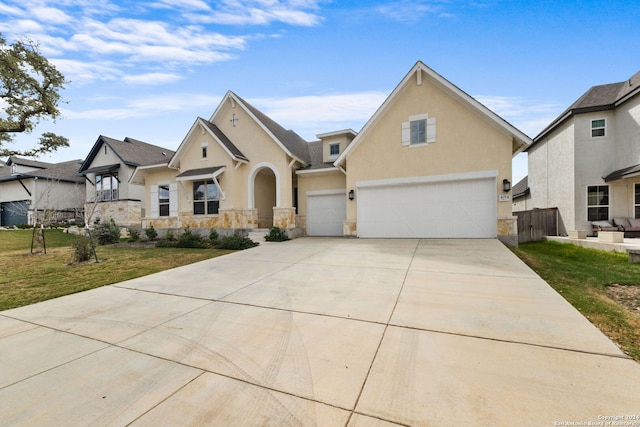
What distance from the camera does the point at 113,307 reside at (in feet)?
15.0

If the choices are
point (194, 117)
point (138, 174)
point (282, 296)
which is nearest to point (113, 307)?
point (282, 296)

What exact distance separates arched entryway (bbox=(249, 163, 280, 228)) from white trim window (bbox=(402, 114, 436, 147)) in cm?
707

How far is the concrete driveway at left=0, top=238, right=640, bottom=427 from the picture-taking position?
6.75ft

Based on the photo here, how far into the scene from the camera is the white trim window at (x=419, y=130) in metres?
11.7

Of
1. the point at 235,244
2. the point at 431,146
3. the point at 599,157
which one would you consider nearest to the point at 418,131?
the point at 431,146

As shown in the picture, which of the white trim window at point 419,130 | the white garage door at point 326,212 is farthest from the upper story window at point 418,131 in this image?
the white garage door at point 326,212

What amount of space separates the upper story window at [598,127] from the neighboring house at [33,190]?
3576cm

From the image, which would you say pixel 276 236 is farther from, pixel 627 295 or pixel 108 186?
pixel 108 186

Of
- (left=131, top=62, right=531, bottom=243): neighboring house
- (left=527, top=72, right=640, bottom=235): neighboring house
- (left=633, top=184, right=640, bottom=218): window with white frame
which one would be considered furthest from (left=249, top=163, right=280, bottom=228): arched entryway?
(left=633, top=184, right=640, bottom=218): window with white frame

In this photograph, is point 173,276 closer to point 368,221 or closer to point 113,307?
point 113,307

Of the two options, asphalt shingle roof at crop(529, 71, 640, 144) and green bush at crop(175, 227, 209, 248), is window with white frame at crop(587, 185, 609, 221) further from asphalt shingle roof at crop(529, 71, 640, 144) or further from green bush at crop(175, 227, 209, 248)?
green bush at crop(175, 227, 209, 248)

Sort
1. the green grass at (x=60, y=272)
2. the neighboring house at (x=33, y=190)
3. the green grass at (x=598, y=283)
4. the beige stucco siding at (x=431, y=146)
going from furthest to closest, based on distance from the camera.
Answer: the neighboring house at (x=33, y=190) → the beige stucco siding at (x=431, y=146) → the green grass at (x=60, y=272) → the green grass at (x=598, y=283)

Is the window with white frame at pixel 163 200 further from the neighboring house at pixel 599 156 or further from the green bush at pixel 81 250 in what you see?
the neighboring house at pixel 599 156

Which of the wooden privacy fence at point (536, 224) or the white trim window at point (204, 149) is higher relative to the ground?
the white trim window at point (204, 149)
